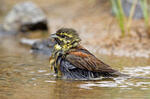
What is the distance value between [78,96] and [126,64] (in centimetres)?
308

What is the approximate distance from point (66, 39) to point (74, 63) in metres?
0.57

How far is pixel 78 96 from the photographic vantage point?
5.38 metres

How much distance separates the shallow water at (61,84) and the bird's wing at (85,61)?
0.81 ft

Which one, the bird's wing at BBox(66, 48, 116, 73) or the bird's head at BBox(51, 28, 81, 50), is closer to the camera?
the bird's wing at BBox(66, 48, 116, 73)

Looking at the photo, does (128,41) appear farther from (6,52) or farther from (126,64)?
(6,52)

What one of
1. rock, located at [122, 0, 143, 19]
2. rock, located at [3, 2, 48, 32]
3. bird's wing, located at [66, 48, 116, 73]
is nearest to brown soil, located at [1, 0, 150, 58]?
rock, located at [122, 0, 143, 19]

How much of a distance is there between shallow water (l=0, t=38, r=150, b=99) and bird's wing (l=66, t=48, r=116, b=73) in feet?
0.81

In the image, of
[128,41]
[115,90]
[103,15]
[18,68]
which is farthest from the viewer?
[103,15]

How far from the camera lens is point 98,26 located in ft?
42.2

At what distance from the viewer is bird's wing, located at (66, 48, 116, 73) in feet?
21.7

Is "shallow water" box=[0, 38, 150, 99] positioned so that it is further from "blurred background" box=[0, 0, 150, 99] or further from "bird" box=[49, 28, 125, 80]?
"bird" box=[49, 28, 125, 80]

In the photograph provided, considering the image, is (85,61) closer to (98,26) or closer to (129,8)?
(98,26)

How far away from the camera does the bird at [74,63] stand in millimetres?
6633

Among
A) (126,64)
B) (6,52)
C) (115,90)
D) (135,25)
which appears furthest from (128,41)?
(115,90)
